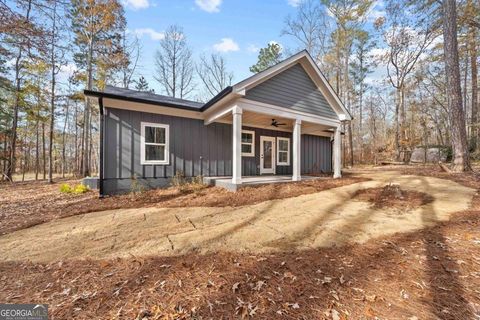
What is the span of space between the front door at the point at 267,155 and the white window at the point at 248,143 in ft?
1.75

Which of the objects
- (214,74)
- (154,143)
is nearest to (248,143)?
(154,143)

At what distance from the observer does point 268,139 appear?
33.6ft

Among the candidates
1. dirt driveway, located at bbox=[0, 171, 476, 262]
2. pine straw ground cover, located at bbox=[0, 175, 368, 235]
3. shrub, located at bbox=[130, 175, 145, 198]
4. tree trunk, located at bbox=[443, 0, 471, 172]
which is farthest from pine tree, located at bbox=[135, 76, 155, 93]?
tree trunk, located at bbox=[443, 0, 471, 172]

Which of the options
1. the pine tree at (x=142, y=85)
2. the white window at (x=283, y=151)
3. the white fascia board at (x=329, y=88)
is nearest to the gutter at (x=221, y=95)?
the white fascia board at (x=329, y=88)

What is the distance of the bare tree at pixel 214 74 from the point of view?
23672 mm

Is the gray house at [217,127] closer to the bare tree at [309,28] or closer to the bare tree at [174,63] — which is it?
the bare tree at [309,28]

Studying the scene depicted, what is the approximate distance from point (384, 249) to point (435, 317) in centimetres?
125

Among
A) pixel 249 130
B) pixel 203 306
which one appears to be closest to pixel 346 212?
pixel 203 306

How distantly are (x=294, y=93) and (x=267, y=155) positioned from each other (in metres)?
3.39

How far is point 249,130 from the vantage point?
9594 millimetres

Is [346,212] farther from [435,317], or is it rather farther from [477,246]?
[435,317]

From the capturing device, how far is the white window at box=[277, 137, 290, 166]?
10602mm

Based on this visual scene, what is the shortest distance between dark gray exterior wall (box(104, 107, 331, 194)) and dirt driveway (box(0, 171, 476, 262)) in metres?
2.12

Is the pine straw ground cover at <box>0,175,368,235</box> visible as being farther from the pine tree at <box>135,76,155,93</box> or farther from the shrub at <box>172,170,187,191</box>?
the pine tree at <box>135,76,155,93</box>
